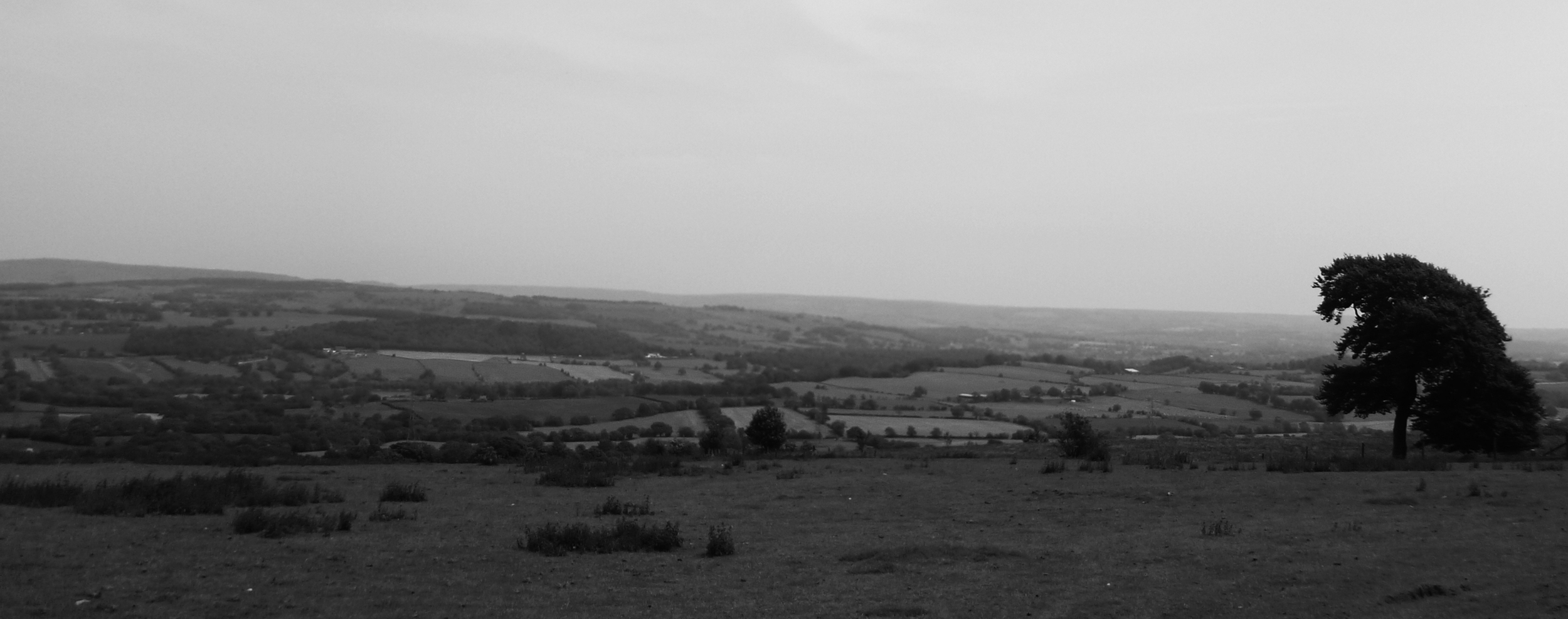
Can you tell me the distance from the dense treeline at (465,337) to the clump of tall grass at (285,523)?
8196 cm

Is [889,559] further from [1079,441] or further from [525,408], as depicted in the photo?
[525,408]

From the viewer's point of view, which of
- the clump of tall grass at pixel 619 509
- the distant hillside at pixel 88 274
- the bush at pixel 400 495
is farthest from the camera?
the distant hillside at pixel 88 274

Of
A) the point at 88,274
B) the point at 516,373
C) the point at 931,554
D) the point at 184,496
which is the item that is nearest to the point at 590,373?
the point at 516,373

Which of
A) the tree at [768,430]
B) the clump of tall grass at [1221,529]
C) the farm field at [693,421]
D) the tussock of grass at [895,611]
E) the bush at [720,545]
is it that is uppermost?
the clump of tall grass at [1221,529]

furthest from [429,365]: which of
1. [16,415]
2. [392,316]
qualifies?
[16,415]

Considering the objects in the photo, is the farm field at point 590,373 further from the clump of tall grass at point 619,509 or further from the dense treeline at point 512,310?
the clump of tall grass at point 619,509

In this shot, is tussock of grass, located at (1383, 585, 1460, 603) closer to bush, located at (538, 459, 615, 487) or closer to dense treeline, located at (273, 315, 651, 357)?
bush, located at (538, 459, 615, 487)

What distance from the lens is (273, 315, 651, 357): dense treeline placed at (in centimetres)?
9875

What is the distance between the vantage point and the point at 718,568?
13.2 m

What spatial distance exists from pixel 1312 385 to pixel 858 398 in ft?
117

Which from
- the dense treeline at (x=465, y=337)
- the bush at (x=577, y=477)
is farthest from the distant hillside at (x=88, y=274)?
the bush at (x=577, y=477)

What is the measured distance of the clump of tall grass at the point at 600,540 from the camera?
1438cm

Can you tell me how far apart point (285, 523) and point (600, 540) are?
4795 mm

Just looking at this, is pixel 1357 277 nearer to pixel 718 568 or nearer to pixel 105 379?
pixel 718 568
